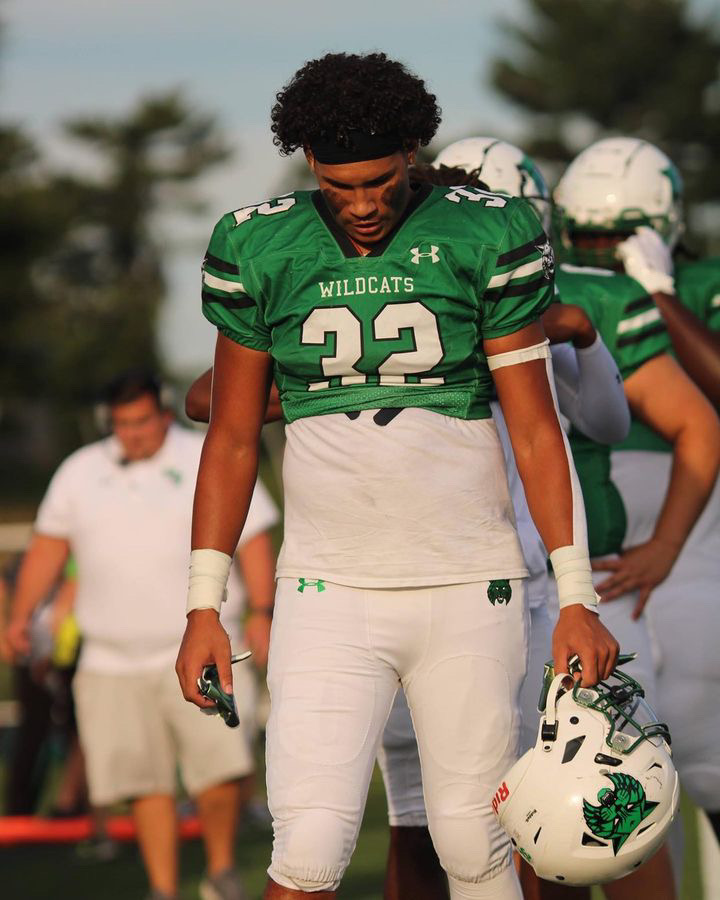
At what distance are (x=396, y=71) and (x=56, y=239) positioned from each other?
4441cm

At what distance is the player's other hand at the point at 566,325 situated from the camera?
4.38 meters

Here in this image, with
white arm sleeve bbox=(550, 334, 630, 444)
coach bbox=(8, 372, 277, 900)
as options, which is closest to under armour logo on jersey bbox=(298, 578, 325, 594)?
white arm sleeve bbox=(550, 334, 630, 444)

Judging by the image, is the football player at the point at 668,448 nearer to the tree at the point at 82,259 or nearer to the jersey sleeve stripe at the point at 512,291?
the jersey sleeve stripe at the point at 512,291

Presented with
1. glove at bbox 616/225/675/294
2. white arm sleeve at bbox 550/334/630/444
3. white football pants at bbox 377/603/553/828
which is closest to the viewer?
white football pants at bbox 377/603/553/828

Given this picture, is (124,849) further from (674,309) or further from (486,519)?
(486,519)

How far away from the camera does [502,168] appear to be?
529 cm

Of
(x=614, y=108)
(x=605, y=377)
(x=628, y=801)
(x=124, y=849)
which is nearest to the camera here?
(x=628, y=801)

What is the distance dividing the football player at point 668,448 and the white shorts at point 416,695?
1.07m

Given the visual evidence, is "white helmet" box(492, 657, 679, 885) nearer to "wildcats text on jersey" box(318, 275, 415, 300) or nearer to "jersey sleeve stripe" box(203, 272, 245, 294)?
"wildcats text on jersey" box(318, 275, 415, 300)

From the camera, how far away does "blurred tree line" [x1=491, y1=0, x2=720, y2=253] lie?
2077 inches

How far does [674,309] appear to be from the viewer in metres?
5.36

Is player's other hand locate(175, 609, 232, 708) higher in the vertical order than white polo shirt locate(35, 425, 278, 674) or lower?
lower

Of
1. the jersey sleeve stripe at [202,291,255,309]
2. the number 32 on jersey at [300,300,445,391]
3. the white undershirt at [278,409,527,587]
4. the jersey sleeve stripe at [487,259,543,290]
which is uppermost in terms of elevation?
the jersey sleeve stripe at [202,291,255,309]

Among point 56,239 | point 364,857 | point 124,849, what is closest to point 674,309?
point 364,857
